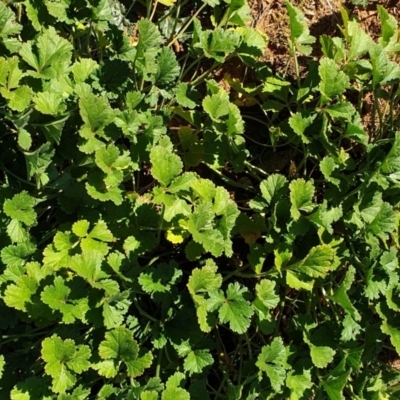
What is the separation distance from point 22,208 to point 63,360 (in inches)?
20.8

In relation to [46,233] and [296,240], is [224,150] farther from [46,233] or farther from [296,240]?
[46,233]

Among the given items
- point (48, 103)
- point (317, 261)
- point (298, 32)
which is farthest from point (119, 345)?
point (298, 32)

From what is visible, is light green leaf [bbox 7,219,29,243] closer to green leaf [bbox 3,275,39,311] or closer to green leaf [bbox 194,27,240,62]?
green leaf [bbox 3,275,39,311]

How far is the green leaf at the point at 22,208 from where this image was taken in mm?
2117

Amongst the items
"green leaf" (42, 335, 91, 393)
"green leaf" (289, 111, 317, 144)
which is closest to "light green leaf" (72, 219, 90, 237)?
"green leaf" (42, 335, 91, 393)

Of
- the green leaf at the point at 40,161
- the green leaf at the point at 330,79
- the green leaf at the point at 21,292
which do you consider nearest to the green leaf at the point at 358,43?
the green leaf at the point at 330,79

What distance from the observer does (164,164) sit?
2102 mm

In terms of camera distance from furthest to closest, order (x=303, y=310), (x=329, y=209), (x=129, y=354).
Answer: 1. (x=303, y=310)
2. (x=329, y=209)
3. (x=129, y=354)

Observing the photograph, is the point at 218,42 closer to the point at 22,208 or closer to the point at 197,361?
the point at 22,208

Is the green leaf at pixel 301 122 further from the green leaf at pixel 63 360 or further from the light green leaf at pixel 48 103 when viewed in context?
the green leaf at pixel 63 360

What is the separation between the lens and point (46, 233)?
7.65 ft

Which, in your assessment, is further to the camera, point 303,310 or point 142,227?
point 303,310

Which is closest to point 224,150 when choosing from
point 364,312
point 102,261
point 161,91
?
point 161,91

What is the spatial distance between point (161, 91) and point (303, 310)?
1024 millimetres
